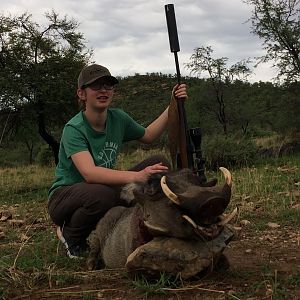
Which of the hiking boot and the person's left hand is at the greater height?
the person's left hand

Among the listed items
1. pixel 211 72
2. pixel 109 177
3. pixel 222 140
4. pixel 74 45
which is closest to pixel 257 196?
pixel 109 177

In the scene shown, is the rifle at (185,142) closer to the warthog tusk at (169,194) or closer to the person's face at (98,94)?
the person's face at (98,94)

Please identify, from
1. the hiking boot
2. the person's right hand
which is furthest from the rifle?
the hiking boot

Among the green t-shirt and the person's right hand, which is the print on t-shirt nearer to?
the green t-shirt

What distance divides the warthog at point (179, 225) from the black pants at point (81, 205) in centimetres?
73

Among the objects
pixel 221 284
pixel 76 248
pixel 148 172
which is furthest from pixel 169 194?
pixel 76 248

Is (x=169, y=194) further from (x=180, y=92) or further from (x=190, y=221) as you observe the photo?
(x=180, y=92)

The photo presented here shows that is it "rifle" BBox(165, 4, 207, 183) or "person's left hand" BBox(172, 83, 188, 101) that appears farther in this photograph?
"person's left hand" BBox(172, 83, 188, 101)

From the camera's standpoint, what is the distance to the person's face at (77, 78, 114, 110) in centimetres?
448

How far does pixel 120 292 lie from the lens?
328 centimetres

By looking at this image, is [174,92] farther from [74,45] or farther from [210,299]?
[74,45]

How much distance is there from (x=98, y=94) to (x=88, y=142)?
43 cm

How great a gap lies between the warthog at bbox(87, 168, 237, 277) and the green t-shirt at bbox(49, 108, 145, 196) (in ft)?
3.22

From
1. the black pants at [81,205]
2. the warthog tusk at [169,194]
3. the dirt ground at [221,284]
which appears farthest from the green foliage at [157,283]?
the black pants at [81,205]
